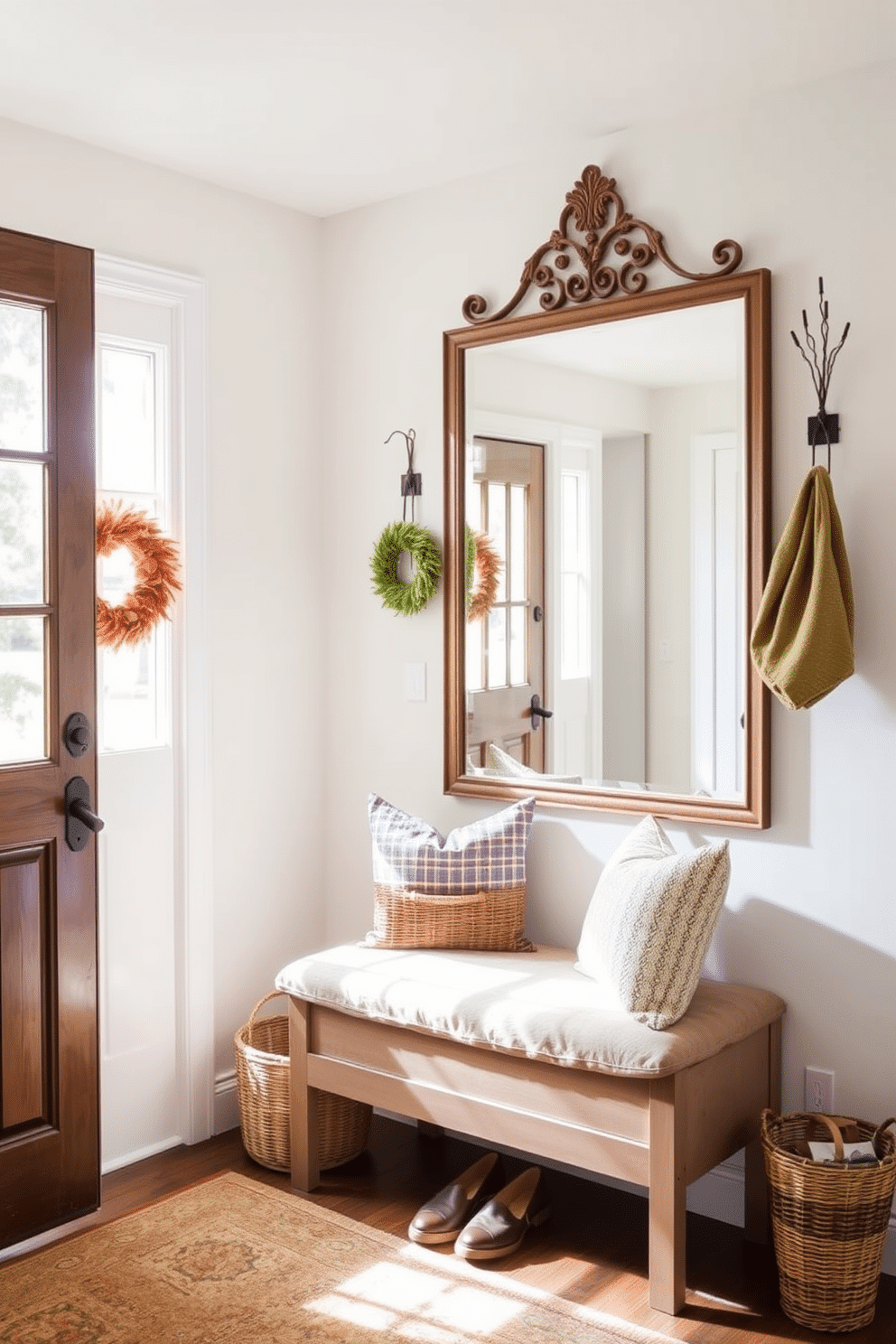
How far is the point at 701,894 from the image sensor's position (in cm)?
253

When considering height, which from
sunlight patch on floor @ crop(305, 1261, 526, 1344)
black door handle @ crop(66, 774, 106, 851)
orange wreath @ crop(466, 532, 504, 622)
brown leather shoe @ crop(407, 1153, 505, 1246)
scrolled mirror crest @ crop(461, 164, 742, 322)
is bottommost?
sunlight patch on floor @ crop(305, 1261, 526, 1344)

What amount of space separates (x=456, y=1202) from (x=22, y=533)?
181 cm

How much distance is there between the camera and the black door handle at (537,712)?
316 centimetres

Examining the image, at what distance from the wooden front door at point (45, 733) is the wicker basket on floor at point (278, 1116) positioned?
1.28 ft

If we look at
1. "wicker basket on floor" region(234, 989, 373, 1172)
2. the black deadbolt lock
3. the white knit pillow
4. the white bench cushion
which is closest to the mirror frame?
the white knit pillow

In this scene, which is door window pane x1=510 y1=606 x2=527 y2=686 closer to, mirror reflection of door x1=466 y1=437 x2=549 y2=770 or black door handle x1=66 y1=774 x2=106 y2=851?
mirror reflection of door x1=466 y1=437 x2=549 y2=770

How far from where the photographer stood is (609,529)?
3.02 metres

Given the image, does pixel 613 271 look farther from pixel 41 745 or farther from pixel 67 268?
pixel 41 745

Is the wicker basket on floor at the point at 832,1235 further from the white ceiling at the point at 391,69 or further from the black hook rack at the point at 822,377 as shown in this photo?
the white ceiling at the point at 391,69

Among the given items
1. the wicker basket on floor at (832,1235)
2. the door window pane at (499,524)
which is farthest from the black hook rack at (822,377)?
the wicker basket on floor at (832,1235)

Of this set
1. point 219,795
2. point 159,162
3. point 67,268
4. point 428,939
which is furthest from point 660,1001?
point 159,162

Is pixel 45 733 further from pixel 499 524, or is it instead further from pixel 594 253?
pixel 594 253

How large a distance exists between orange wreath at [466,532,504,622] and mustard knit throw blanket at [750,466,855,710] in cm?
81

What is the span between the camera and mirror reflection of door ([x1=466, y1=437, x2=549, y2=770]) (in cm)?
314
